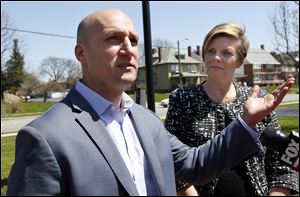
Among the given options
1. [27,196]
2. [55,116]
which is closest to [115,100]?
[55,116]

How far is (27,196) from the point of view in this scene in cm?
145

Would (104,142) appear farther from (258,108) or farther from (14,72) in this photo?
(14,72)

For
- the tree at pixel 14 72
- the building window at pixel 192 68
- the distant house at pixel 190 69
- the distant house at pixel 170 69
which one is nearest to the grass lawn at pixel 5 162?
the tree at pixel 14 72

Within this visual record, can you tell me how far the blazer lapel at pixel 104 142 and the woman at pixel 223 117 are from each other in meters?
A: 0.99

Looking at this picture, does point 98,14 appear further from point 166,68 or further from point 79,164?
point 166,68

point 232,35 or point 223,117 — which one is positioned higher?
point 232,35

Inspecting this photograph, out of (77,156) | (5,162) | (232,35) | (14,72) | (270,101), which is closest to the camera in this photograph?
(77,156)

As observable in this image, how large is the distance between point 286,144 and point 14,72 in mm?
51228

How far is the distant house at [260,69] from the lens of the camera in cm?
8688

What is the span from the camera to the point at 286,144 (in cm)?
140

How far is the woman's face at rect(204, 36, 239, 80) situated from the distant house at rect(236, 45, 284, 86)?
277ft

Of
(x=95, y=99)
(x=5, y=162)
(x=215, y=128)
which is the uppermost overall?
(x=95, y=99)

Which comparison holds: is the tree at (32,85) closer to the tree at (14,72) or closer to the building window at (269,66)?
the tree at (14,72)

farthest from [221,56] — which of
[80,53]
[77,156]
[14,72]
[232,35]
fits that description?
[14,72]
